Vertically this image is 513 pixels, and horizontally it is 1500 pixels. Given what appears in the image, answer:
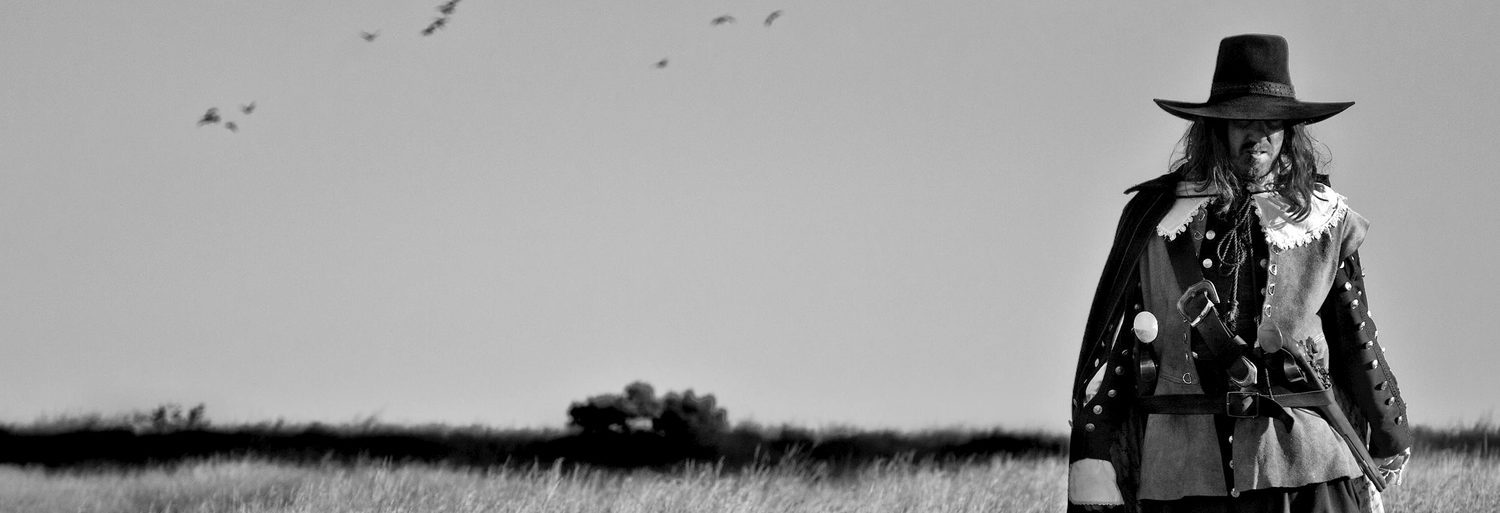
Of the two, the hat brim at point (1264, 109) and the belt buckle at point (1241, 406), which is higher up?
the hat brim at point (1264, 109)

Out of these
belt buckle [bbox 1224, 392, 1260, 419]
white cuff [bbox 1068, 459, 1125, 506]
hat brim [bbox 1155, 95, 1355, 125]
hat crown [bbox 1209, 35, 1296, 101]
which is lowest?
white cuff [bbox 1068, 459, 1125, 506]

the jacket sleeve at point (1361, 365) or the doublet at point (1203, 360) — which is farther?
the jacket sleeve at point (1361, 365)

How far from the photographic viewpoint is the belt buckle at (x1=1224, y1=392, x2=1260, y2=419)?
5699 millimetres

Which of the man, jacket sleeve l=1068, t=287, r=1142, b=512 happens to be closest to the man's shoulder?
the man

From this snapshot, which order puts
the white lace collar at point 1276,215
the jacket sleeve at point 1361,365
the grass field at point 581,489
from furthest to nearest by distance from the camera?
the grass field at point 581,489, the jacket sleeve at point 1361,365, the white lace collar at point 1276,215

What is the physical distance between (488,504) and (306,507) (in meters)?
1.09

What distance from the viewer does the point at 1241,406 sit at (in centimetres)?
570

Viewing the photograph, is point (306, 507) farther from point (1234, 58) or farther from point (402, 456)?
point (1234, 58)

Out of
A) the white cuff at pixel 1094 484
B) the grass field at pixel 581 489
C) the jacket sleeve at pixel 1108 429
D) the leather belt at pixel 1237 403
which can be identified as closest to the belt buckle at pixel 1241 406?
the leather belt at pixel 1237 403

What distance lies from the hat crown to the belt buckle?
969 mm

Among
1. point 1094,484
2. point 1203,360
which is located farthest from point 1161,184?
point 1094,484

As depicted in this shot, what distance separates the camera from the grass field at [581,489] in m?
11.0

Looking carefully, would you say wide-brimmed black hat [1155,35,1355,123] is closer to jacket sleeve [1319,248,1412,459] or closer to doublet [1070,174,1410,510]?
doublet [1070,174,1410,510]

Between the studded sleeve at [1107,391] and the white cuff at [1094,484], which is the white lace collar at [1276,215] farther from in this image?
the white cuff at [1094,484]
